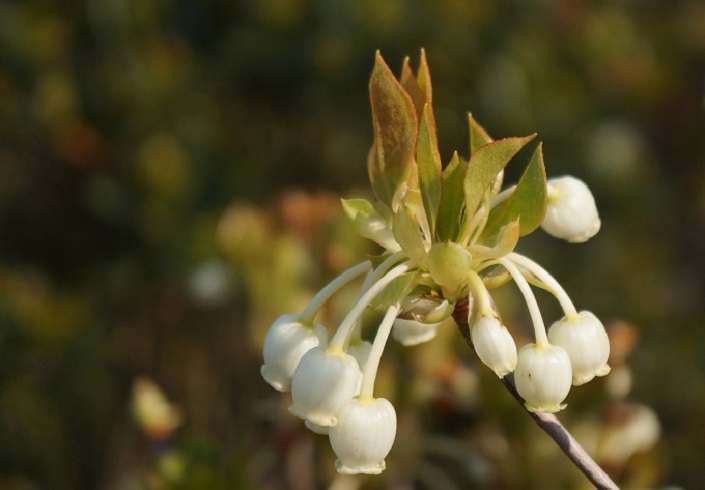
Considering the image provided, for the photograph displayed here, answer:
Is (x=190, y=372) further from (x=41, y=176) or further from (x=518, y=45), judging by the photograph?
(x=518, y=45)

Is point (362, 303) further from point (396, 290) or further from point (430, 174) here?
point (430, 174)

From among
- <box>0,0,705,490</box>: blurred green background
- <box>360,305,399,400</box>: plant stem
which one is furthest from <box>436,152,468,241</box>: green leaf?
<box>0,0,705,490</box>: blurred green background

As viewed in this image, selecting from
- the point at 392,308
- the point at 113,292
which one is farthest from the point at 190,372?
the point at 392,308

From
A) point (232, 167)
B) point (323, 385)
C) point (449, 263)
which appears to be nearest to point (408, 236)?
point (449, 263)

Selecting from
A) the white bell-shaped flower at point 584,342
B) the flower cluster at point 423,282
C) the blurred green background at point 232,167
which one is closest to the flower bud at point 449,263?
the flower cluster at point 423,282

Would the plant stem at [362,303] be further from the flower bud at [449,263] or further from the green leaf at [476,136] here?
the green leaf at [476,136]
